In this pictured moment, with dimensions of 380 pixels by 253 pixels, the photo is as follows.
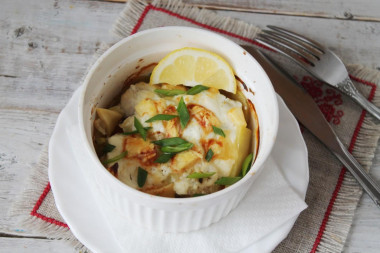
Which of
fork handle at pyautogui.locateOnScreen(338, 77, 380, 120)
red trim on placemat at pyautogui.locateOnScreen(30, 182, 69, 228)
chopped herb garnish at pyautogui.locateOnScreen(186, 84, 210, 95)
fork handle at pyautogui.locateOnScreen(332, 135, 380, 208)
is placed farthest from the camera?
fork handle at pyautogui.locateOnScreen(338, 77, 380, 120)

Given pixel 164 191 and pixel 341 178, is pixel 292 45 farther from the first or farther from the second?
pixel 164 191

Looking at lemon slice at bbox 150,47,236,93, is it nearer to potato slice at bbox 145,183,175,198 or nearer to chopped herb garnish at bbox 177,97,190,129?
chopped herb garnish at bbox 177,97,190,129

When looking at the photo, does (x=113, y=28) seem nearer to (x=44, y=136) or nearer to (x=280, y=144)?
(x=44, y=136)

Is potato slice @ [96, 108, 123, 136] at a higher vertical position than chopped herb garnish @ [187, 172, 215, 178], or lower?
lower

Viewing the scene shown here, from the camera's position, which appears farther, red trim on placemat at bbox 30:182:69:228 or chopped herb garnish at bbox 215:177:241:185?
red trim on placemat at bbox 30:182:69:228

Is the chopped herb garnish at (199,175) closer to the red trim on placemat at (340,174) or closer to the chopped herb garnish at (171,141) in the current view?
the chopped herb garnish at (171,141)

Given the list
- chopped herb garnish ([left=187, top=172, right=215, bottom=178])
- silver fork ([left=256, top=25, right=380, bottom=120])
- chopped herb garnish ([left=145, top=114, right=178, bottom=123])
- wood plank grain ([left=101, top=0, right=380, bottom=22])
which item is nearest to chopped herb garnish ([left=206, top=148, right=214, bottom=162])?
chopped herb garnish ([left=187, top=172, right=215, bottom=178])

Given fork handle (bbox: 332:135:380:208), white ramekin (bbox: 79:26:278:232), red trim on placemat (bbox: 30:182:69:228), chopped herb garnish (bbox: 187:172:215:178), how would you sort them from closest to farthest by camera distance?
white ramekin (bbox: 79:26:278:232) < chopped herb garnish (bbox: 187:172:215:178) < red trim on placemat (bbox: 30:182:69:228) < fork handle (bbox: 332:135:380:208)
